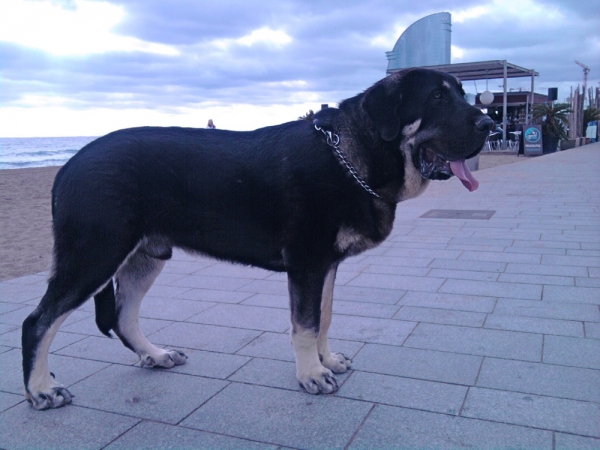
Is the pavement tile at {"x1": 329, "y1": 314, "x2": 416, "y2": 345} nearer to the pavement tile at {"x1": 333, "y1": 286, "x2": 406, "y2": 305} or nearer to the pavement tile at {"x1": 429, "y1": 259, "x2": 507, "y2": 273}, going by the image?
the pavement tile at {"x1": 333, "y1": 286, "x2": 406, "y2": 305}

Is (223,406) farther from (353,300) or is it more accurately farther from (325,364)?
(353,300)

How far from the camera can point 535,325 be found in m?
4.24

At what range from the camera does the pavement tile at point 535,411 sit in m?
2.74

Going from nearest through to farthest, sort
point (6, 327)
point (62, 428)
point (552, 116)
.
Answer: point (62, 428)
point (6, 327)
point (552, 116)

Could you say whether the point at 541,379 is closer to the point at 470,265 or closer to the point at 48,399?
the point at 48,399

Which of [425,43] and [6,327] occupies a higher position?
[425,43]

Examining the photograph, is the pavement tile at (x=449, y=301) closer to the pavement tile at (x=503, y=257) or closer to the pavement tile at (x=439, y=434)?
the pavement tile at (x=503, y=257)

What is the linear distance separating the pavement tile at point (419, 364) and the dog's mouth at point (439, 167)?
1159 millimetres

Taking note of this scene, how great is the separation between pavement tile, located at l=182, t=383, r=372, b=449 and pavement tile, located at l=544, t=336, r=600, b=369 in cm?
143

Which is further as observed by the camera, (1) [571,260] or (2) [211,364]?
(1) [571,260]

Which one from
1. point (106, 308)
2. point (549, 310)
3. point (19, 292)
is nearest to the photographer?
point (106, 308)

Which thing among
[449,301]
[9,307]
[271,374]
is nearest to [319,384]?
[271,374]

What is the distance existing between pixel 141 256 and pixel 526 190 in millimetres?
11770

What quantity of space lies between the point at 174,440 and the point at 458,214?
8.25 m
